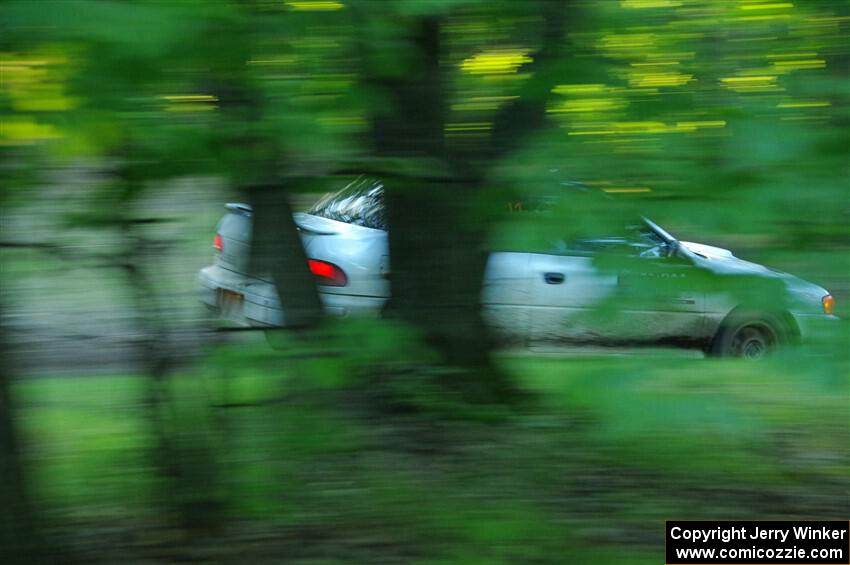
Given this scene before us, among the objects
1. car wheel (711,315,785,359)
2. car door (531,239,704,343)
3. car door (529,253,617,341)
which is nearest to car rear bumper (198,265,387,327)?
car door (529,253,617,341)

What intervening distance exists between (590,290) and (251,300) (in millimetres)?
1473

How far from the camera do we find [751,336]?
3053mm

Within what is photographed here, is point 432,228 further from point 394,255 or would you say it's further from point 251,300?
point 251,300

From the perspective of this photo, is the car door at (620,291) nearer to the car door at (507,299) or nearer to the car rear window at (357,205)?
the car door at (507,299)

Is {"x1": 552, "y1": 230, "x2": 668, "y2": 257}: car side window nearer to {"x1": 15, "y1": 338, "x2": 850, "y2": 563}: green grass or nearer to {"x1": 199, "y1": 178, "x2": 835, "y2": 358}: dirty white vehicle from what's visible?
{"x1": 199, "y1": 178, "x2": 835, "y2": 358}: dirty white vehicle

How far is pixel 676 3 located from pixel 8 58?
210 centimetres

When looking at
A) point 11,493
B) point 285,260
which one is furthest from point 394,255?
point 11,493

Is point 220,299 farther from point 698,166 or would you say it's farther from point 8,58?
point 698,166

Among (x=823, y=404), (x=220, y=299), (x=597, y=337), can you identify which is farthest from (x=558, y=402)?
(x=823, y=404)

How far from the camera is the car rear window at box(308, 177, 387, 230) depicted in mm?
3465

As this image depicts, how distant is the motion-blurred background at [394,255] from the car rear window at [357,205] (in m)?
0.08

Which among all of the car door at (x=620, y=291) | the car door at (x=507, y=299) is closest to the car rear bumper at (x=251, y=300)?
A: the car door at (x=507, y=299)

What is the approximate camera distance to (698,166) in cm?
270

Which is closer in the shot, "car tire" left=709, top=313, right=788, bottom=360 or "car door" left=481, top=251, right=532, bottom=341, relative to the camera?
"car tire" left=709, top=313, right=788, bottom=360
